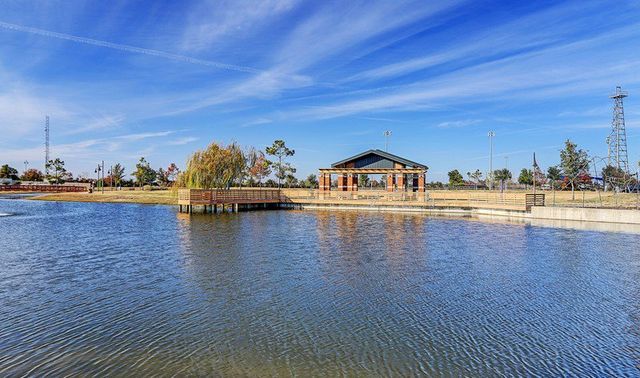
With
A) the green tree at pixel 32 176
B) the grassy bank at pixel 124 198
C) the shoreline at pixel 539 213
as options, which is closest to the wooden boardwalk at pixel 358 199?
the shoreline at pixel 539 213

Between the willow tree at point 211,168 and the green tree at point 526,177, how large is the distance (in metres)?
74.6

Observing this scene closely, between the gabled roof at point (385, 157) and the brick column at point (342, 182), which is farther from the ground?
the gabled roof at point (385, 157)

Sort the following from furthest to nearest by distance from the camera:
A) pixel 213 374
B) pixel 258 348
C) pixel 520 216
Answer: pixel 520 216 → pixel 258 348 → pixel 213 374

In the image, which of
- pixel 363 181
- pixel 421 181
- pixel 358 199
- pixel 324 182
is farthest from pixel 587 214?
pixel 363 181

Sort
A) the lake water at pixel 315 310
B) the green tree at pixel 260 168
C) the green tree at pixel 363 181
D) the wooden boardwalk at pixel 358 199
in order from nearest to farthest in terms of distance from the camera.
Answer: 1. the lake water at pixel 315 310
2. the wooden boardwalk at pixel 358 199
3. the green tree at pixel 260 168
4. the green tree at pixel 363 181

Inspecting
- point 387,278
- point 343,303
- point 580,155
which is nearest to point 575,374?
point 343,303

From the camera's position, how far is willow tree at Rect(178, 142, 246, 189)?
46438mm

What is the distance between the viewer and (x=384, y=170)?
50500 millimetres

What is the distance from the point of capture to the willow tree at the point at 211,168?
152ft

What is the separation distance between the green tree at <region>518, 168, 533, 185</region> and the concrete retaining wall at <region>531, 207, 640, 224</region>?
67.8 metres

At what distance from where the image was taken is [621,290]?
1148 centimetres

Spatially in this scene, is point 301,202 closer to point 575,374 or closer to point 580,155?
point 575,374

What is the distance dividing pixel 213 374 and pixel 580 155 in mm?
75218

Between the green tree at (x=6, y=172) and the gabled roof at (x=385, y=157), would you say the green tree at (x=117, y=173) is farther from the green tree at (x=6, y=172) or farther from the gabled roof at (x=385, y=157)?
the gabled roof at (x=385, y=157)
